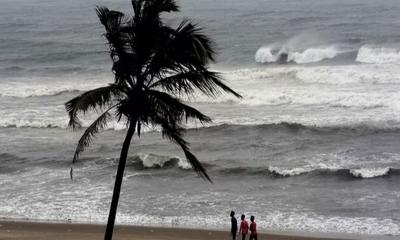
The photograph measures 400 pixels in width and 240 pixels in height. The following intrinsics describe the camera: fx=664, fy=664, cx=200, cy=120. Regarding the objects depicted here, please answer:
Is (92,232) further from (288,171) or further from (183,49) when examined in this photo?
(183,49)

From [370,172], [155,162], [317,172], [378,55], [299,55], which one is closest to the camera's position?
[370,172]

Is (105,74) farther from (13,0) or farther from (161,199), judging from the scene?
(13,0)

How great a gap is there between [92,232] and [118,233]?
68cm

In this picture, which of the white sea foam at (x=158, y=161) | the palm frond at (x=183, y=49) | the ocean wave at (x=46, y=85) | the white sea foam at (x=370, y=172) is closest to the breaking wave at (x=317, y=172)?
the white sea foam at (x=370, y=172)

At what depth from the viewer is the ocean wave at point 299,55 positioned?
50091mm

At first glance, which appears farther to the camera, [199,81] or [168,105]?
[168,105]

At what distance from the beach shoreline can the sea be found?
503 mm

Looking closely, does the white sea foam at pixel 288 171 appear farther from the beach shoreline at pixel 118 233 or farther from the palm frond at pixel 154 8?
the palm frond at pixel 154 8

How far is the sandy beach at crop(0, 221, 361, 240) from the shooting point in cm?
1648

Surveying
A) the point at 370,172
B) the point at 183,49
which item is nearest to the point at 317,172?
the point at 370,172

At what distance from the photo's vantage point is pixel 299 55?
51219 mm

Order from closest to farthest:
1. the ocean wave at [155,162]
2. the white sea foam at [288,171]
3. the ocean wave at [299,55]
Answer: the white sea foam at [288,171]
the ocean wave at [155,162]
the ocean wave at [299,55]

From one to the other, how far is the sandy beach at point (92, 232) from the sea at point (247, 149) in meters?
0.66

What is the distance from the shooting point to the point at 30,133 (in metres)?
30.1
